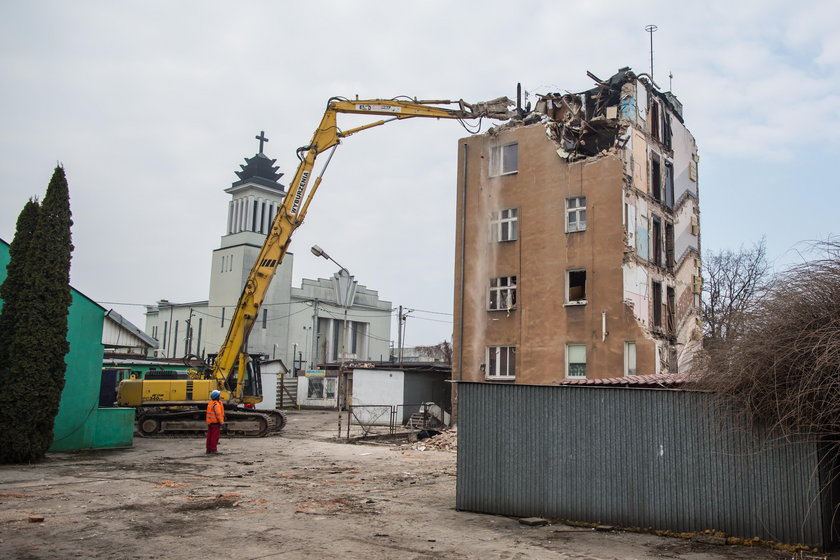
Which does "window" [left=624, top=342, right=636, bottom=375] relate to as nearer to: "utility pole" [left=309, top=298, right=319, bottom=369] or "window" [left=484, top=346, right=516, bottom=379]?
"window" [left=484, top=346, right=516, bottom=379]

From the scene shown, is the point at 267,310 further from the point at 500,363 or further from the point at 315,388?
the point at 500,363

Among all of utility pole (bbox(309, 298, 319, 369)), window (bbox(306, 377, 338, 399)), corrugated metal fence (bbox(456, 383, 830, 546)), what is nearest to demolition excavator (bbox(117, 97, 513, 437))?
corrugated metal fence (bbox(456, 383, 830, 546))

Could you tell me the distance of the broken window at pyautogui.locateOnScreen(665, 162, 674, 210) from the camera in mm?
28413

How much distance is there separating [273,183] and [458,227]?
55.1 m

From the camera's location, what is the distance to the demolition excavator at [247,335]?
2367 centimetres

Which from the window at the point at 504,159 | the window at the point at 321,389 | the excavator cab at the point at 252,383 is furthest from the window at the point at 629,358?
the window at the point at 321,389

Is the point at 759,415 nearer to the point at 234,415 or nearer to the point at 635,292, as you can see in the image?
the point at 635,292

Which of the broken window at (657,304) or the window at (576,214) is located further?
the broken window at (657,304)

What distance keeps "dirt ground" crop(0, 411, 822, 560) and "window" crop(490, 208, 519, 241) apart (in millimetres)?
11709

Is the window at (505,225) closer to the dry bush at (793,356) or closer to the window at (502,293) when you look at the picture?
the window at (502,293)

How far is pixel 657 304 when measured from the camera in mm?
26281

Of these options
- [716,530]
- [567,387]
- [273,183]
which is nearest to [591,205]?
[567,387]

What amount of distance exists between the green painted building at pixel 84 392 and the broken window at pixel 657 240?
65.7ft

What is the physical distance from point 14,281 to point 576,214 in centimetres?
1838
